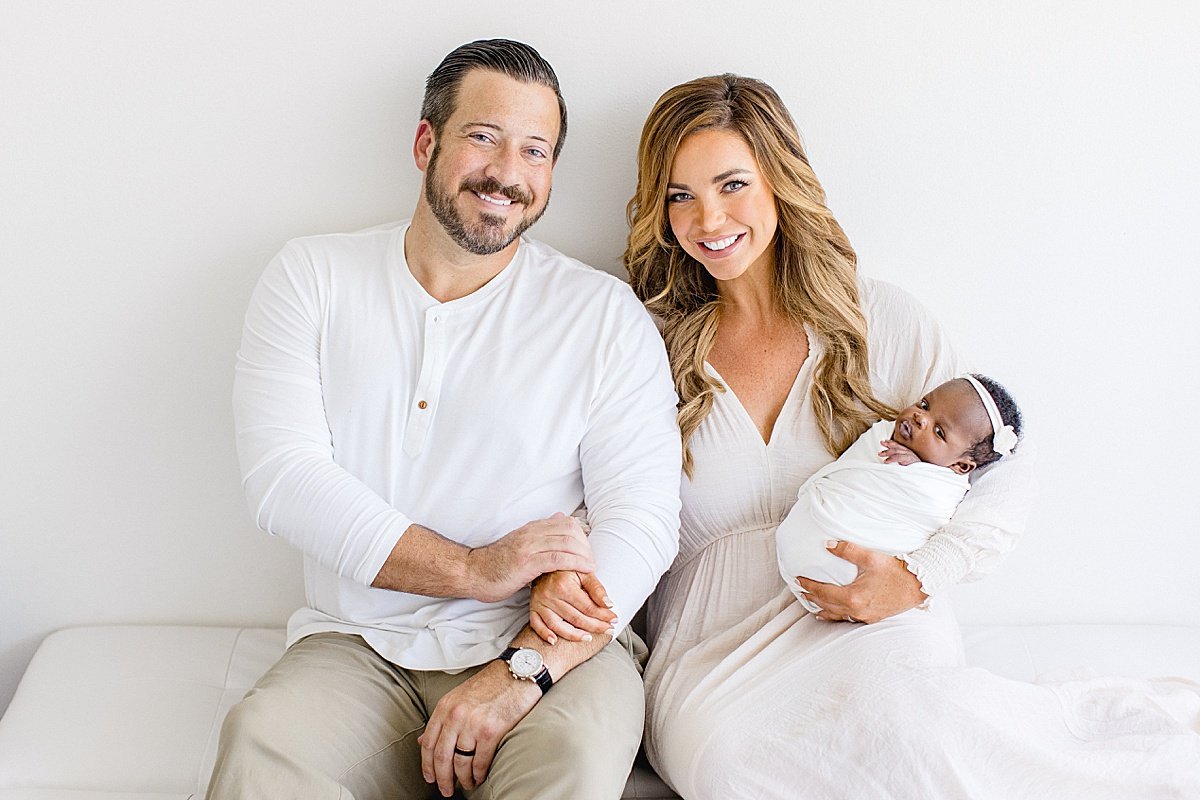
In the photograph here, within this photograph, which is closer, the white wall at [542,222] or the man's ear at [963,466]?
the man's ear at [963,466]

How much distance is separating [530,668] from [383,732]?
262 mm

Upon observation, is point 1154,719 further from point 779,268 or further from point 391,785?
point 391,785

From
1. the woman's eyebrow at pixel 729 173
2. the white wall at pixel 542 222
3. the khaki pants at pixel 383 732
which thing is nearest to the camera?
the khaki pants at pixel 383 732

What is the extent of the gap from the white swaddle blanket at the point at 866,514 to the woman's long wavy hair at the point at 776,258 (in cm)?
18

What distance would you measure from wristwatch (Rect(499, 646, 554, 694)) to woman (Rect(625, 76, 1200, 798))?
24 cm

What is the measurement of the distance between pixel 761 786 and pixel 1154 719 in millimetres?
656

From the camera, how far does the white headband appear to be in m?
1.86

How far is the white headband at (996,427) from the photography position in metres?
1.86

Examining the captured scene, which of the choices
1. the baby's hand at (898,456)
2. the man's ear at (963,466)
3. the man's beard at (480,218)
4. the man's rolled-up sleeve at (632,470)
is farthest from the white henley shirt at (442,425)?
A: the man's ear at (963,466)

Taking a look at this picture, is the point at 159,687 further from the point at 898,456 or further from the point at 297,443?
the point at 898,456

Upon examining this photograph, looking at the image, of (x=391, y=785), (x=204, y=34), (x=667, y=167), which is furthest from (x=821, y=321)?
(x=204, y=34)

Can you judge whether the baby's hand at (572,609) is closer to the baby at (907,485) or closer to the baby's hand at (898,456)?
the baby at (907,485)

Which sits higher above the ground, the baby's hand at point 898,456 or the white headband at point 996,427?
the white headband at point 996,427

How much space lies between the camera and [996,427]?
6.10ft
